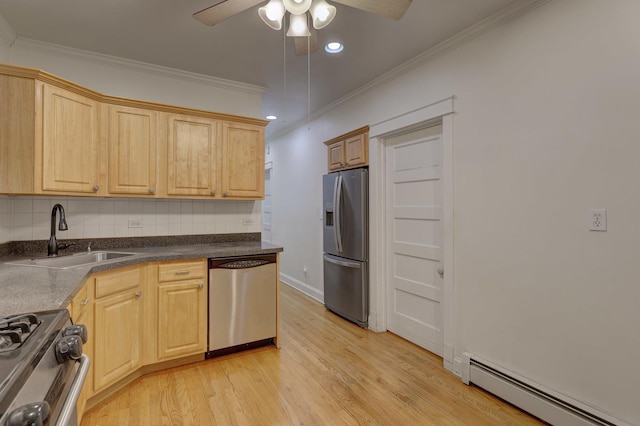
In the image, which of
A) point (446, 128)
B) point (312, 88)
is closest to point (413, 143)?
point (446, 128)

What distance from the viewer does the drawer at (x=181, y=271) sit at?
256 centimetres

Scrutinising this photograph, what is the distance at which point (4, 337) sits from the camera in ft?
3.01

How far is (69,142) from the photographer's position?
241 centimetres

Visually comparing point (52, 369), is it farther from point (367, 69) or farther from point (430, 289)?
point (367, 69)

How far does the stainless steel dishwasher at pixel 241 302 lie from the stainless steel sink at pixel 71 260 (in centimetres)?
73

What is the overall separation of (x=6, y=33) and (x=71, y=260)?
1.79 meters

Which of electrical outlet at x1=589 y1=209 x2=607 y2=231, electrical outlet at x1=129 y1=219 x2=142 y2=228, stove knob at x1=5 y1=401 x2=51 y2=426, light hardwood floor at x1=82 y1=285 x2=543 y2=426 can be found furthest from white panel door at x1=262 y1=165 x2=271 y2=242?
stove knob at x1=5 y1=401 x2=51 y2=426

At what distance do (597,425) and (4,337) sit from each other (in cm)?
263

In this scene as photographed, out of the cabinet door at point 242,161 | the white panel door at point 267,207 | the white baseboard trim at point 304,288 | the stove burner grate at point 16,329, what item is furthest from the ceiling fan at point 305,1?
the white panel door at point 267,207

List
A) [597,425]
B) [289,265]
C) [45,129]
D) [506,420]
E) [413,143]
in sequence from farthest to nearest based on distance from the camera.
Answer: [289,265], [413,143], [45,129], [506,420], [597,425]

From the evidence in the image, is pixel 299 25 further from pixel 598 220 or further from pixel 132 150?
pixel 598 220

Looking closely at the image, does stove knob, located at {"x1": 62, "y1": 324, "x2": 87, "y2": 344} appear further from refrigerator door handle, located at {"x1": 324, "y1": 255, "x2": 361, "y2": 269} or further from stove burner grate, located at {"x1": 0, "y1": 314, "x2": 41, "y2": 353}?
refrigerator door handle, located at {"x1": 324, "y1": 255, "x2": 361, "y2": 269}

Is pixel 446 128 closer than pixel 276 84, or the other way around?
pixel 446 128

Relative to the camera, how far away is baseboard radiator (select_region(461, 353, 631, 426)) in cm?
179
